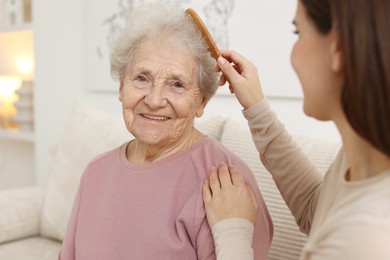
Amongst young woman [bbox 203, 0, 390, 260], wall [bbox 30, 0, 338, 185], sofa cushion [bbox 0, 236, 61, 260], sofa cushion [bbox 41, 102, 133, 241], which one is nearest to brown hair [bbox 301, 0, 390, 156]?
young woman [bbox 203, 0, 390, 260]

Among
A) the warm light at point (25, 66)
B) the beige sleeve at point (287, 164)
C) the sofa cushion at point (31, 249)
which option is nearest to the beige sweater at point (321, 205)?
the beige sleeve at point (287, 164)

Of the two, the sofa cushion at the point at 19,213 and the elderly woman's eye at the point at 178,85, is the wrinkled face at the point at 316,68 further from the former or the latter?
the sofa cushion at the point at 19,213

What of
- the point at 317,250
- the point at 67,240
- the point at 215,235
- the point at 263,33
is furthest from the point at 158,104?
the point at 263,33

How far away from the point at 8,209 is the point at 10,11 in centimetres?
166

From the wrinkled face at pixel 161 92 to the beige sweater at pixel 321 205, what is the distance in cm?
19

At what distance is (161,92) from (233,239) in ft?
1.37

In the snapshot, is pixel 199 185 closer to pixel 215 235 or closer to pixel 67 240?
pixel 215 235

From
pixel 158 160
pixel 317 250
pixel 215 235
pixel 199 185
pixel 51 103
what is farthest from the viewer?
pixel 51 103

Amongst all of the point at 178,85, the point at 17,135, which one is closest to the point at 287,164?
the point at 178,85

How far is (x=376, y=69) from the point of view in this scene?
2.23ft

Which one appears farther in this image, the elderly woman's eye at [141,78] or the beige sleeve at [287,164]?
the elderly woman's eye at [141,78]

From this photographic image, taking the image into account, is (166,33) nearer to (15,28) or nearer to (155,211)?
(155,211)

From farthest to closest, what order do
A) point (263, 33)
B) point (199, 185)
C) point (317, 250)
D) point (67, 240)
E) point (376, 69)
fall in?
point (263, 33) < point (67, 240) < point (199, 185) < point (317, 250) < point (376, 69)

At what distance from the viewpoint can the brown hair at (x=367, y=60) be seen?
0.68 metres
